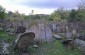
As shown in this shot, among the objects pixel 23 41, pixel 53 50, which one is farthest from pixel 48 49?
pixel 23 41

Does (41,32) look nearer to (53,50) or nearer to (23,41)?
(53,50)

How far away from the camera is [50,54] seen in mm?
10211

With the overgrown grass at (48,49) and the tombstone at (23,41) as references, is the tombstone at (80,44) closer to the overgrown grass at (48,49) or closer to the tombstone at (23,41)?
the overgrown grass at (48,49)

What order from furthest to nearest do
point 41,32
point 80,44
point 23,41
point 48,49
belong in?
point 41,32
point 80,44
point 48,49
point 23,41

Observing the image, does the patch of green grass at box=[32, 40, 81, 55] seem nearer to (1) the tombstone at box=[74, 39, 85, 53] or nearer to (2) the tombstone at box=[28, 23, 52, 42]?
(1) the tombstone at box=[74, 39, 85, 53]

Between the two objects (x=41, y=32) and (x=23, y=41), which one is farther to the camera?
(x=41, y=32)

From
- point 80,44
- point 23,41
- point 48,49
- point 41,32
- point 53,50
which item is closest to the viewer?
point 23,41

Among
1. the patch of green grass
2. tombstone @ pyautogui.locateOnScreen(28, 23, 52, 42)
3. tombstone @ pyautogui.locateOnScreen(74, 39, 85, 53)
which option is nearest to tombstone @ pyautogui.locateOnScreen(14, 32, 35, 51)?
the patch of green grass

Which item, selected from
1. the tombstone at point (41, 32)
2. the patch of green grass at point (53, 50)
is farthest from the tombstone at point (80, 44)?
the tombstone at point (41, 32)

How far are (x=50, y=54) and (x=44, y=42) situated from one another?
1900 millimetres

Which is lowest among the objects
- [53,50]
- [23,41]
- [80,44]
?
[53,50]

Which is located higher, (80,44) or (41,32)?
(41,32)

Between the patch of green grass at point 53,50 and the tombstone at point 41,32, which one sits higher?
the tombstone at point 41,32

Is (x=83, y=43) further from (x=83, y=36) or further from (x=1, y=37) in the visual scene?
(x=1, y=37)
